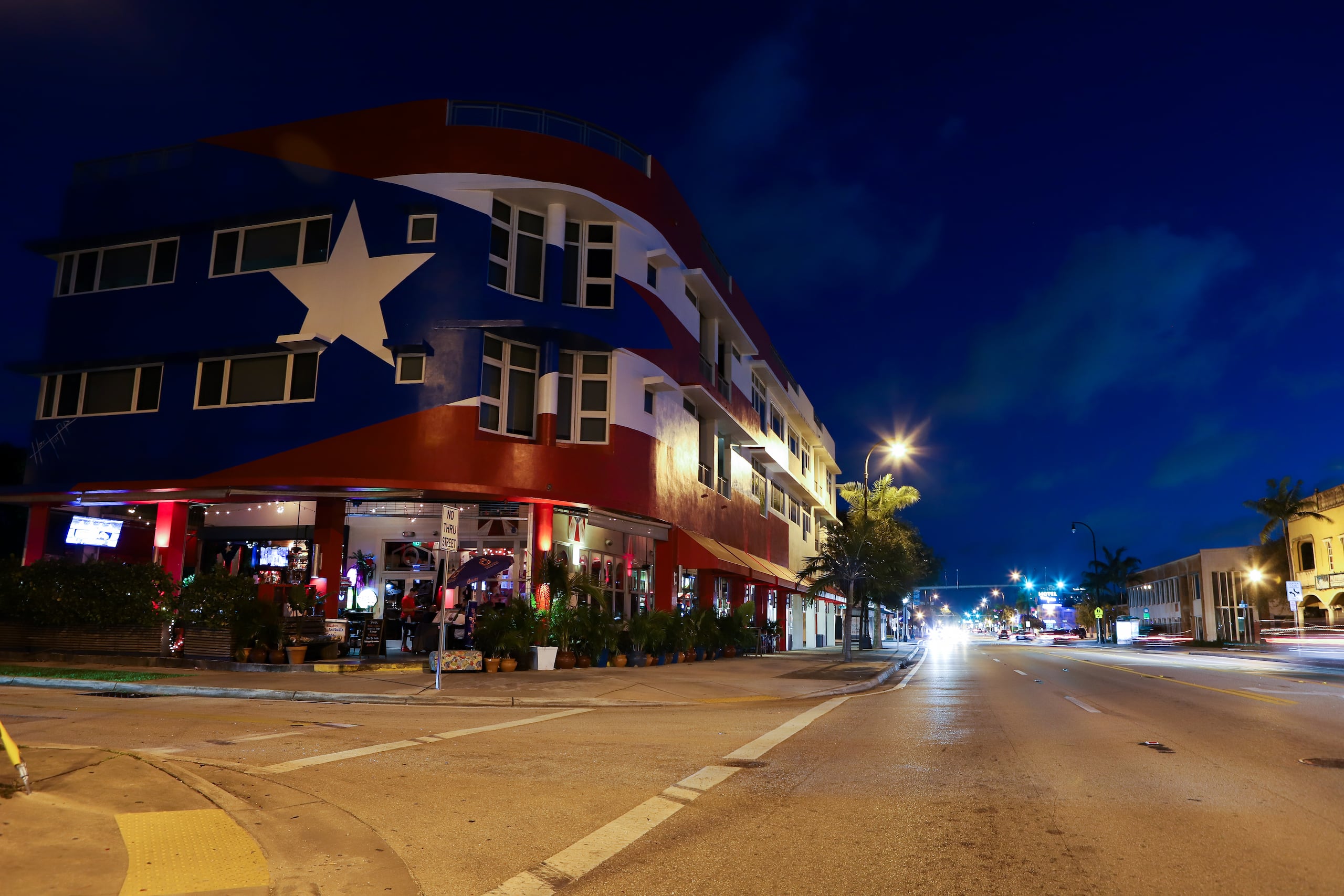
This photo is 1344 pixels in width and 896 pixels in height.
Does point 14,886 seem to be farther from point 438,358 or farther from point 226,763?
point 438,358

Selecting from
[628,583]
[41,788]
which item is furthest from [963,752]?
[628,583]

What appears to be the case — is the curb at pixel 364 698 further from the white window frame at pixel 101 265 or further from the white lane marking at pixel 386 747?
the white window frame at pixel 101 265

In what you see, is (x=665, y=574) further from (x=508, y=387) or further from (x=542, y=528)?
(x=508, y=387)

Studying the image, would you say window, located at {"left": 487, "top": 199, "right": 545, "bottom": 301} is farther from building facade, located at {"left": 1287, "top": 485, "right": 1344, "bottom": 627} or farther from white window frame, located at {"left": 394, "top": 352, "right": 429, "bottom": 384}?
building facade, located at {"left": 1287, "top": 485, "right": 1344, "bottom": 627}

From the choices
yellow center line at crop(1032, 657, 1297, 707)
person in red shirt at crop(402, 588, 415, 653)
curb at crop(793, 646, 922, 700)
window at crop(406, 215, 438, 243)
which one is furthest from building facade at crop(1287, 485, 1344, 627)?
window at crop(406, 215, 438, 243)

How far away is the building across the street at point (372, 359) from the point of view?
76.6ft

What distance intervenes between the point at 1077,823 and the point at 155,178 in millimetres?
28567

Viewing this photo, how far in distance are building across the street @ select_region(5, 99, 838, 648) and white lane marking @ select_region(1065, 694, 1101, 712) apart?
12239mm

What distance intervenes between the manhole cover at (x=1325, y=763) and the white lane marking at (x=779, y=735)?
Answer: 4921 millimetres

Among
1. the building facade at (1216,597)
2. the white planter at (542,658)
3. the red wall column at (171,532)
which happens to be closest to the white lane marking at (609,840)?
the white planter at (542,658)

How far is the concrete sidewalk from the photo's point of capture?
15.6 meters

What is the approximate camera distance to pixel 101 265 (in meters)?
27.6

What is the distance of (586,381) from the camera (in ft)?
83.9

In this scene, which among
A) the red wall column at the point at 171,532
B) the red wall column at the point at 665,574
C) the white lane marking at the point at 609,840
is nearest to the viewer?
the white lane marking at the point at 609,840
